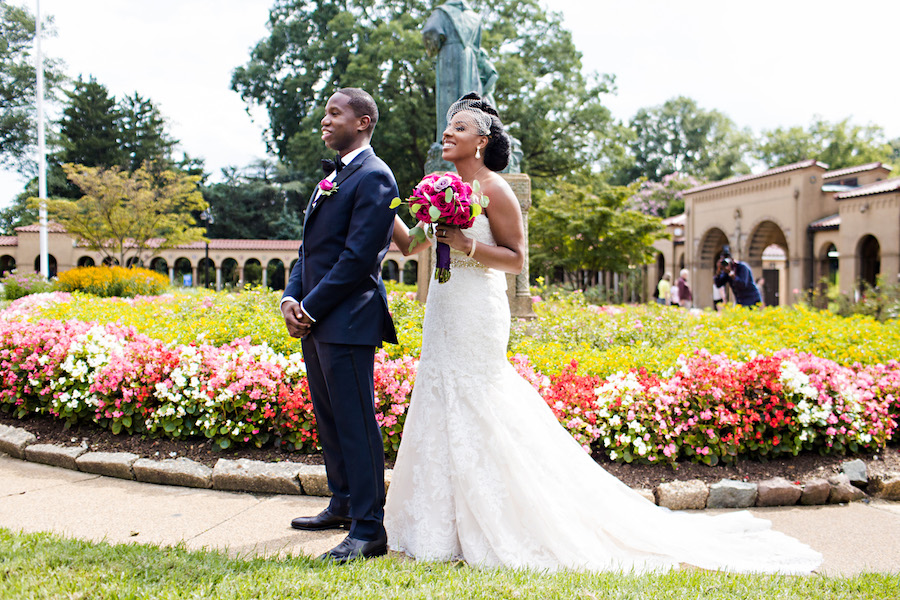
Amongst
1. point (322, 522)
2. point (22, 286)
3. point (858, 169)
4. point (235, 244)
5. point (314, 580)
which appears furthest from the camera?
point (235, 244)

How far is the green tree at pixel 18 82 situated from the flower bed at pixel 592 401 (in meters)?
37.9

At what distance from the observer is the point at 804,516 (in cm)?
383

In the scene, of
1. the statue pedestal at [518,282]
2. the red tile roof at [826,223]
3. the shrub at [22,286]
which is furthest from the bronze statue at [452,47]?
the red tile roof at [826,223]

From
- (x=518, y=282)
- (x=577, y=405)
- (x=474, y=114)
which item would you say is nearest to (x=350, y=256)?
(x=474, y=114)

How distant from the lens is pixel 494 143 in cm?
312

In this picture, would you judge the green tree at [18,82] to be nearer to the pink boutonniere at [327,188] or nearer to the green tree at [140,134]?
the green tree at [140,134]

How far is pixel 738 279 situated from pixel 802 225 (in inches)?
619

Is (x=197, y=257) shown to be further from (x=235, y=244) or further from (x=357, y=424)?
(x=357, y=424)

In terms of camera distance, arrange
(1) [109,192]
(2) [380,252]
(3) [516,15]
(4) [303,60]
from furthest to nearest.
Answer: (4) [303,60] → (3) [516,15] → (1) [109,192] → (2) [380,252]

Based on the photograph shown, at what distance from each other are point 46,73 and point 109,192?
2001 cm

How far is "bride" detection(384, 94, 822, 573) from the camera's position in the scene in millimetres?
2844

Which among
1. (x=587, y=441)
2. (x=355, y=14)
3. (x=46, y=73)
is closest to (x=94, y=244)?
(x=355, y=14)

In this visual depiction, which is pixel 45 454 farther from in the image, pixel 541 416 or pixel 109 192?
pixel 109 192

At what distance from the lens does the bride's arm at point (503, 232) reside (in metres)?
2.95
